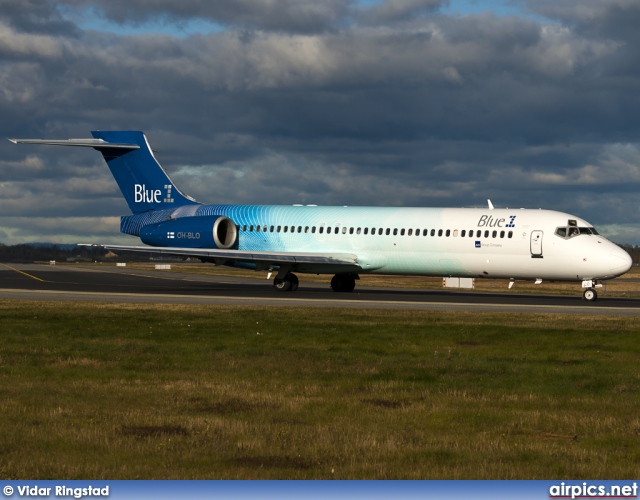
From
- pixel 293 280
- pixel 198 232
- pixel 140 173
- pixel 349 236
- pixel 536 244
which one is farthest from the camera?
pixel 140 173

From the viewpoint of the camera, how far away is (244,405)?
41.6ft

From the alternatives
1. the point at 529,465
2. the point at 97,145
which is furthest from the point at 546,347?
the point at 97,145

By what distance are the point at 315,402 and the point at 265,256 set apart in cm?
3001

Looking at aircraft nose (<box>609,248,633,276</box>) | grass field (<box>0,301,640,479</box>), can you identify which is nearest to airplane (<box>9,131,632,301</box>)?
aircraft nose (<box>609,248,633,276</box>)

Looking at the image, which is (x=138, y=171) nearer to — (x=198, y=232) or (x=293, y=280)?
(x=198, y=232)

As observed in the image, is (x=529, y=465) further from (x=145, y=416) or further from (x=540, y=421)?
(x=145, y=416)

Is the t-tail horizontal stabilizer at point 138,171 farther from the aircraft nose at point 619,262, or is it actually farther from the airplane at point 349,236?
the aircraft nose at point 619,262

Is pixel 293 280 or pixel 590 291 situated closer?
pixel 590 291

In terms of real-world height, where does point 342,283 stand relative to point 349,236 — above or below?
below

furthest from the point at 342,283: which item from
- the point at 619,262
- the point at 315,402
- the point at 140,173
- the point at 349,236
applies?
the point at 315,402

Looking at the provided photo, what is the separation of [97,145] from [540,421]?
41.7 metres

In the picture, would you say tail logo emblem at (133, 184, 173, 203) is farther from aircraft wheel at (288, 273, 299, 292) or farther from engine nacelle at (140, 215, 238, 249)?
aircraft wheel at (288, 273, 299, 292)

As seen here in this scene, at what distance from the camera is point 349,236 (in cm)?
4369

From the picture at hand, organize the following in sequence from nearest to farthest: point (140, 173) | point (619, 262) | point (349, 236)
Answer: point (619, 262) → point (349, 236) → point (140, 173)
